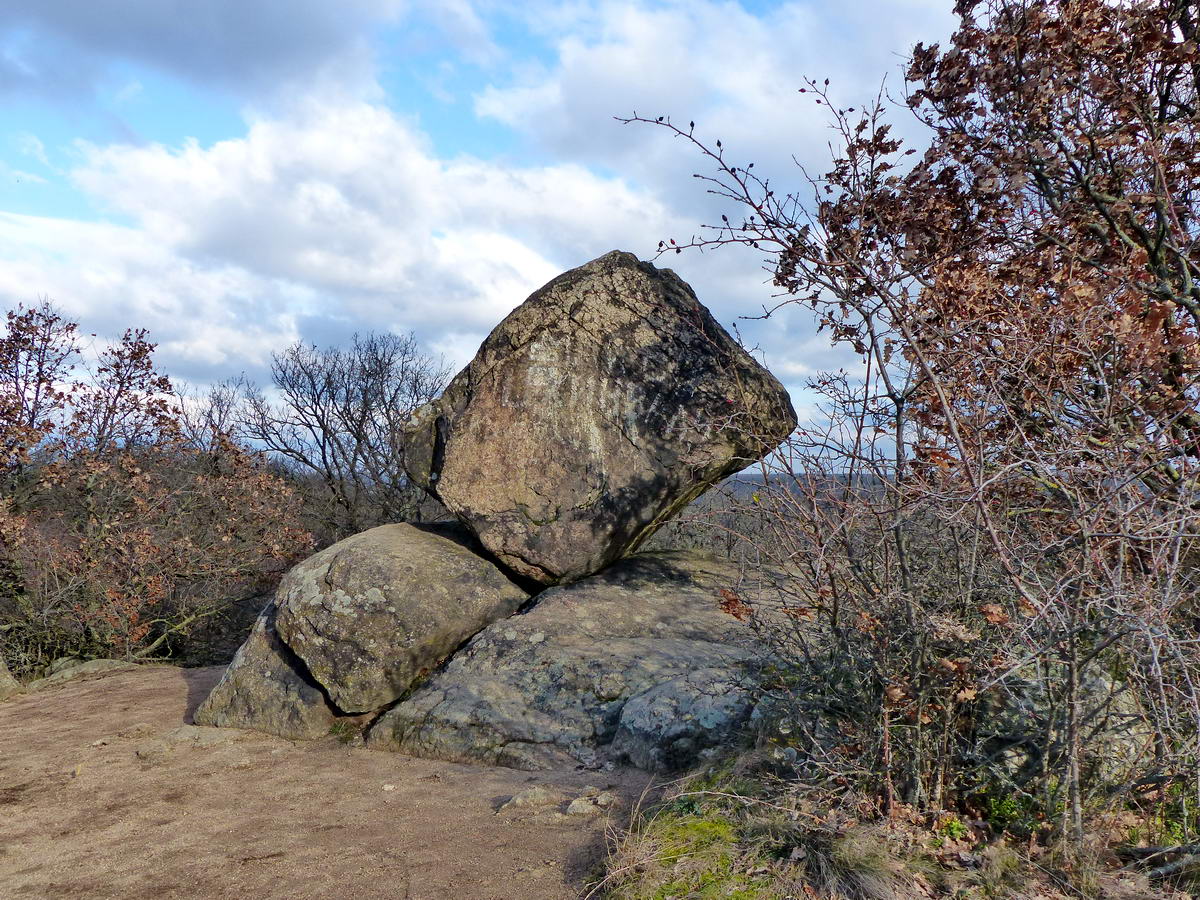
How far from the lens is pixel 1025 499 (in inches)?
176

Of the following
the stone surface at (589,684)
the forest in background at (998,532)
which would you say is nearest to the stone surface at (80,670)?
the stone surface at (589,684)

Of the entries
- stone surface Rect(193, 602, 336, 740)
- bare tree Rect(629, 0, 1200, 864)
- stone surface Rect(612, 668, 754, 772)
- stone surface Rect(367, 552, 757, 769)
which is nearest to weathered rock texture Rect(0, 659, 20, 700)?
stone surface Rect(193, 602, 336, 740)

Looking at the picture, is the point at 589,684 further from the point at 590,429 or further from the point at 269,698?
the point at 269,698

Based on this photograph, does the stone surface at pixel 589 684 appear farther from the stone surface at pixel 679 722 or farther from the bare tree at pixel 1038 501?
the bare tree at pixel 1038 501

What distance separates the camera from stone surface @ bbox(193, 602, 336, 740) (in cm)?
674

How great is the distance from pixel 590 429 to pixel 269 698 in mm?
3452

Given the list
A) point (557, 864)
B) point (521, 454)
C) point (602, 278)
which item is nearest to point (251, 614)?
point (521, 454)

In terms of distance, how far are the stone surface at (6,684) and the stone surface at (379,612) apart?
154 inches

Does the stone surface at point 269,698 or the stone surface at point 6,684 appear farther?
the stone surface at point 6,684

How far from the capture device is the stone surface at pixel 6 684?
8.77m

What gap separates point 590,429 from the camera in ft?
24.8

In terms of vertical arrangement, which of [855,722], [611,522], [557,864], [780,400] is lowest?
[557,864]

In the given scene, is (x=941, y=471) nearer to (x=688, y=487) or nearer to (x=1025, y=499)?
(x=1025, y=499)

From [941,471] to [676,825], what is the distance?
1.98 metres
